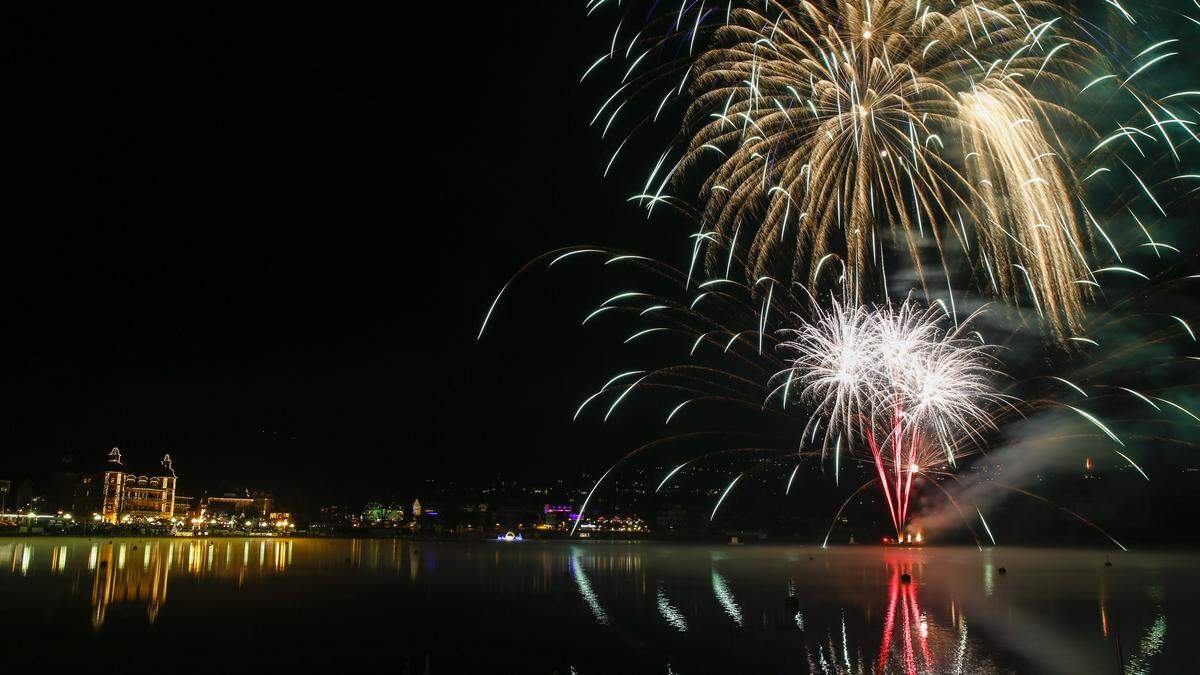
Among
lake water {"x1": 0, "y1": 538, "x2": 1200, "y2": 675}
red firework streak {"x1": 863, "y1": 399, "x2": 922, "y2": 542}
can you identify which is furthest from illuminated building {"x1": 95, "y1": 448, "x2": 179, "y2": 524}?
red firework streak {"x1": 863, "y1": 399, "x2": 922, "y2": 542}

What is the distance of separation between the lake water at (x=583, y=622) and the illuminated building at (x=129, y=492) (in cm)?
9378

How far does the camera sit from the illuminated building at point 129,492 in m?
114

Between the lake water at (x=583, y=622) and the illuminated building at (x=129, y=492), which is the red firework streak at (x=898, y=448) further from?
the illuminated building at (x=129, y=492)

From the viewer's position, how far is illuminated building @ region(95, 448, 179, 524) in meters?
114

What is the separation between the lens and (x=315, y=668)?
12688 mm

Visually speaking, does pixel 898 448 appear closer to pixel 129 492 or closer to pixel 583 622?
pixel 583 622

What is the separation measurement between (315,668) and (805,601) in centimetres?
1485

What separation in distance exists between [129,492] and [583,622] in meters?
120

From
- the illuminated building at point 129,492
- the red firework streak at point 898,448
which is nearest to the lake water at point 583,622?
the red firework streak at point 898,448

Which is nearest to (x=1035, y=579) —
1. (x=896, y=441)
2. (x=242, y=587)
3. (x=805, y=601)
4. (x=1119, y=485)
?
(x=896, y=441)

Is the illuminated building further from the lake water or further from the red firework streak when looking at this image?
the red firework streak

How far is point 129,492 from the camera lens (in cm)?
11681

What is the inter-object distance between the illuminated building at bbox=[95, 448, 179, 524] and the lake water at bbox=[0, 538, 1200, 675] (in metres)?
93.8

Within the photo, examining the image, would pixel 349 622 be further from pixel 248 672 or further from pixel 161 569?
pixel 161 569
